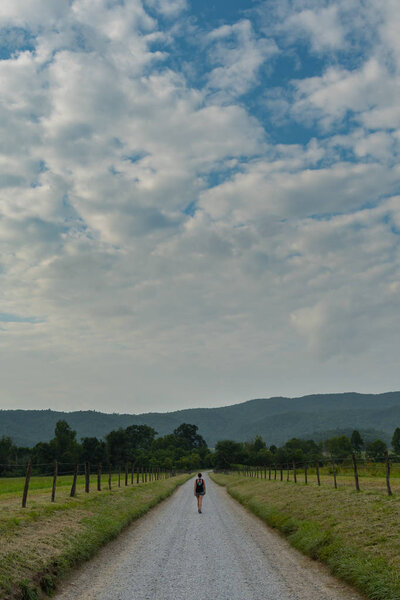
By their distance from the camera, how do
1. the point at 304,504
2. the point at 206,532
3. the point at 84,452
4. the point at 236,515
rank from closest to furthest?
the point at 206,532
the point at 304,504
the point at 236,515
the point at 84,452

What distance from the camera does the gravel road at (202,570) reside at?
32.1 ft

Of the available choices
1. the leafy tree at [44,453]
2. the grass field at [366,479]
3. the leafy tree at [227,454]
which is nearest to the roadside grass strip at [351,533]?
the grass field at [366,479]

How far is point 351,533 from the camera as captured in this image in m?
13.7

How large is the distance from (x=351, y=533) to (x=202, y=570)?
4859 mm

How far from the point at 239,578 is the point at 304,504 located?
11.1 metres

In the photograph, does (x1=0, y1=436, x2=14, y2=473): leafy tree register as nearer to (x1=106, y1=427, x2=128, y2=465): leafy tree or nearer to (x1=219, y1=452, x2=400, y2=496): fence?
(x1=106, y1=427, x2=128, y2=465): leafy tree

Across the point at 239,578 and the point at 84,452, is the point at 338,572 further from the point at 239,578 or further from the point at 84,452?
the point at 84,452

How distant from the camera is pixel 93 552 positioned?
1434 centimetres

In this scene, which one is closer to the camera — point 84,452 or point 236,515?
point 236,515

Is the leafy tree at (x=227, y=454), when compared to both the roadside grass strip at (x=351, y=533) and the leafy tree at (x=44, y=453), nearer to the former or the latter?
the leafy tree at (x=44, y=453)

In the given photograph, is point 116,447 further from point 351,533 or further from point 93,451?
point 351,533

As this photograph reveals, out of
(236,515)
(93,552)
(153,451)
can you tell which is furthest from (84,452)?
(93,552)

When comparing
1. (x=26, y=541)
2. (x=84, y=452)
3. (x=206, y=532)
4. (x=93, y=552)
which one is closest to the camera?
(x=26, y=541)

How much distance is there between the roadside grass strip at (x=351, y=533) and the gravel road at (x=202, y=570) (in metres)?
0.43
